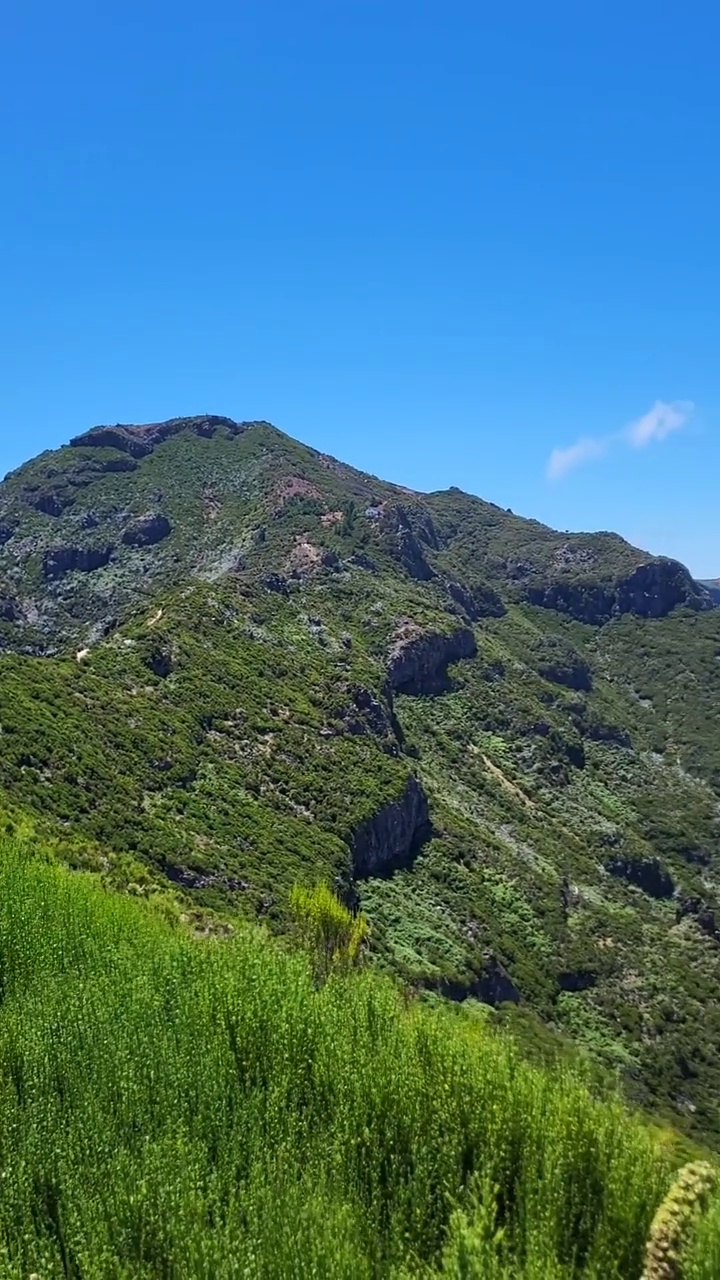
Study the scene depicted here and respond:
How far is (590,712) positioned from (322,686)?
5524 centimetres

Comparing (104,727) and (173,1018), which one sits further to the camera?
(104,727)

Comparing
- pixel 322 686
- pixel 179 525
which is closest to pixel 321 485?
pixel 179 525

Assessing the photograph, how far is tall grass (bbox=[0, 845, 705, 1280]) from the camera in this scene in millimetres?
8062

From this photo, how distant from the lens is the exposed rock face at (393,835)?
208 feet

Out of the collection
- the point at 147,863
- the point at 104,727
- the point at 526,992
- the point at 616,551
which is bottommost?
the point at 526,992

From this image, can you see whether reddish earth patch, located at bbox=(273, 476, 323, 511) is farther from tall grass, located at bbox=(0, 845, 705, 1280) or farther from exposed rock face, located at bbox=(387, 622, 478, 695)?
tall grass, located at bbox=(0, 845, 705, 1280)

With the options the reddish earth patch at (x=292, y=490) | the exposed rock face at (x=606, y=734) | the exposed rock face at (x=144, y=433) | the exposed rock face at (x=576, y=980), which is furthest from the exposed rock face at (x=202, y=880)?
the exposed rock face at (x=144, y=433)

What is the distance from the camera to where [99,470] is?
6580 inches

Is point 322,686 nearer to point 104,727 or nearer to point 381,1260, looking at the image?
point 104,727

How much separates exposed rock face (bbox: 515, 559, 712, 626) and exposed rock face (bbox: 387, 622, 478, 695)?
59.5m

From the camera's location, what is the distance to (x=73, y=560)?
449 feet

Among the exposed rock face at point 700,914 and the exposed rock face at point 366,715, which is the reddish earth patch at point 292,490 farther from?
the exposed rock face at point 700,914

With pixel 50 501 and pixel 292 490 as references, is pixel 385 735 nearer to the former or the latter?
pixel 292 490

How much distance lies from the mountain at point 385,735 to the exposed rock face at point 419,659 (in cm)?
53
